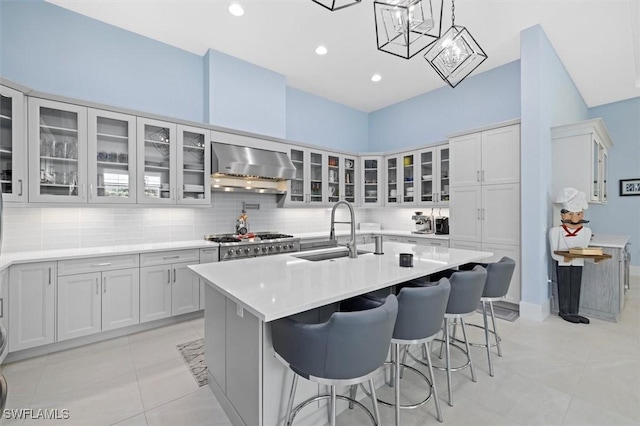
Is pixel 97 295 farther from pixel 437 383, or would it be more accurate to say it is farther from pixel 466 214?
pixel 466 214

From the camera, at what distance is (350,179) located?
226 inches

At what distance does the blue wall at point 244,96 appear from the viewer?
4.12m

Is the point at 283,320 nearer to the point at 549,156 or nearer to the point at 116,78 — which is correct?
the point at 116,78

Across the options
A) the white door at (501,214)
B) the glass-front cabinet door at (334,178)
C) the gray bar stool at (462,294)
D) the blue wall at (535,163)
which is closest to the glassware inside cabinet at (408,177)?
the glass-front cabinet door at (334,178)

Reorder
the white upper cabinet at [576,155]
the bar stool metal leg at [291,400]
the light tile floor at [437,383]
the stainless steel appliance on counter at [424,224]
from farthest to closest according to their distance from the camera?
the stainless steel appliance on counter at [424,224] → the white upper cabinet at [576,155] → the light tile floor at [437,383] → the bar stool metal leg at [291,400]

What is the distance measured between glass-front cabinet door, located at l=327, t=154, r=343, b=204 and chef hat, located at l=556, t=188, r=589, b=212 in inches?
124

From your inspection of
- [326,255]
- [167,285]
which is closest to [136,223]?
[167,285]

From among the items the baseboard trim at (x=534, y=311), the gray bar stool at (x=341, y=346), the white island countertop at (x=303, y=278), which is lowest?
the baseboard trim at (x=534, y=311)

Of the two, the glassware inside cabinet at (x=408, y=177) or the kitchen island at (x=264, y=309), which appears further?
the glassware inside cabinet at (x=408, y=177)

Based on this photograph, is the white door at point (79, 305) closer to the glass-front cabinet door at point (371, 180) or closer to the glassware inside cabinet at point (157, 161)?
the glassware inside cabinet at point (157, 161)

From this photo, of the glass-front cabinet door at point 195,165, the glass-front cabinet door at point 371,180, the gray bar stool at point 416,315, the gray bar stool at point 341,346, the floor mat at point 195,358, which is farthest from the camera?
the glass-front cabinet door at point 371,180

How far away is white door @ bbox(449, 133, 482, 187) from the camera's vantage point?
424 centimetres

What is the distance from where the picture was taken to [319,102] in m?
5.70

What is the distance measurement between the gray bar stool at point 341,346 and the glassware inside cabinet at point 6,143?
9.71ft
